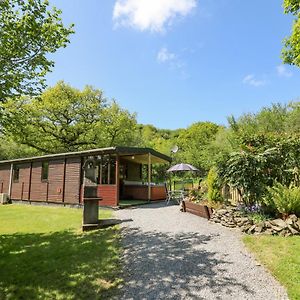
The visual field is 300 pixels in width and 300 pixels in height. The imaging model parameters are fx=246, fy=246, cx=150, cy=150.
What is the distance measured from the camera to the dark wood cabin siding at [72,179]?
44.0ft

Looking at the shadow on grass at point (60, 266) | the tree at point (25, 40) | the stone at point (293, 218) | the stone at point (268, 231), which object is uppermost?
the tree at point (25, 40)

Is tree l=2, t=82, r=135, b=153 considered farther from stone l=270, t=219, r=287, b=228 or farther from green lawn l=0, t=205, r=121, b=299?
stone l=270, t=219, r=287, b=228

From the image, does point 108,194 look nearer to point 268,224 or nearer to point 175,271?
point 268,224

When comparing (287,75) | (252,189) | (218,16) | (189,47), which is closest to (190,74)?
(189,47)

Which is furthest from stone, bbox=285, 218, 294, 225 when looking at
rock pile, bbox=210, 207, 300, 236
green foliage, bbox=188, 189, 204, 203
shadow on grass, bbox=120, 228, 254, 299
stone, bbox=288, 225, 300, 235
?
green foliage, bbox=188, 189, 204, 203

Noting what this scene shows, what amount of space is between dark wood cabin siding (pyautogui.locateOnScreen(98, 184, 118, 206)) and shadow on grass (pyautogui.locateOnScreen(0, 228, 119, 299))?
14.8 feet

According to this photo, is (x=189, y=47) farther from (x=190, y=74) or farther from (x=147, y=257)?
(x=147, y=257)

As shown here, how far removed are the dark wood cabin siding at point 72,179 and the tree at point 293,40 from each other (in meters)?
11.1

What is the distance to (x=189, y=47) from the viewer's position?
11133 mm

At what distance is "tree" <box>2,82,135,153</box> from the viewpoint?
76.9 ft

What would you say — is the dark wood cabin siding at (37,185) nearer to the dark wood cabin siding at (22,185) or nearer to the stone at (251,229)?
the dark wood cabin siding at (22,185)

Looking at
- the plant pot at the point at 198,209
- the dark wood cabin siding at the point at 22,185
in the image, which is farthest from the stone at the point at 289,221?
the dark wood cabin siding at the point at 22,185

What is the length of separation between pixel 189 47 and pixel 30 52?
6.70 metres

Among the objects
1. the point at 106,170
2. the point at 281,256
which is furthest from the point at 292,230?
the point at 106,170
